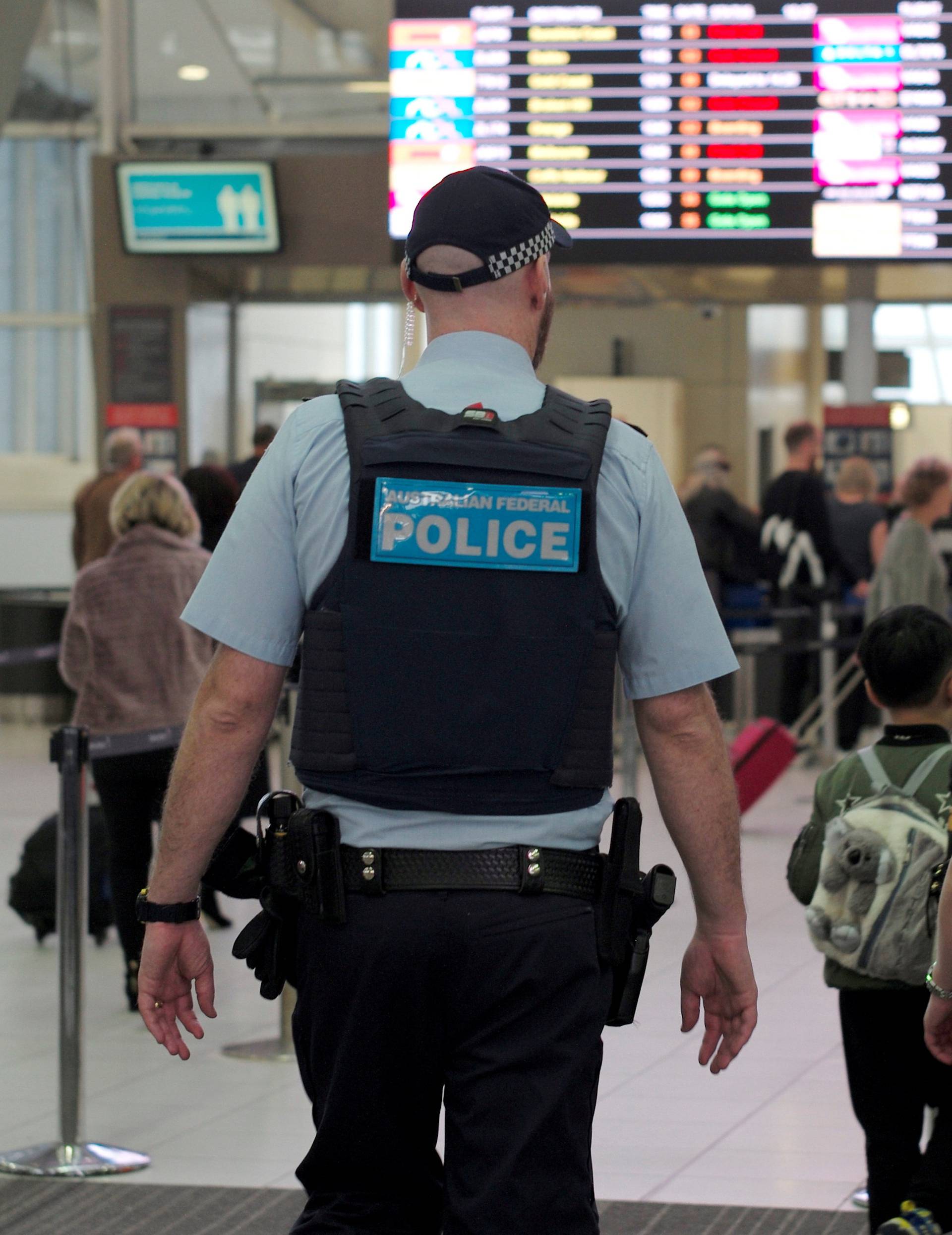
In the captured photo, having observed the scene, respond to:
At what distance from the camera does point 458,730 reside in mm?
2211

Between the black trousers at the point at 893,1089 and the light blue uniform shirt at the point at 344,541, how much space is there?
3.81 ft

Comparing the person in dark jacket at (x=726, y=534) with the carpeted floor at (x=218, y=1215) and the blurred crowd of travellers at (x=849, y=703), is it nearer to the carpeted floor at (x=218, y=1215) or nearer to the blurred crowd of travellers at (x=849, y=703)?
the blurred crowd of travellers at (x=849, y=703)

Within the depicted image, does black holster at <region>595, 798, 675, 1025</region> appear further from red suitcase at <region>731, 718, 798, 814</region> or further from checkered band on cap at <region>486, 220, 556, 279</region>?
red suitcase at <region>731, 718, 798, 814</region>

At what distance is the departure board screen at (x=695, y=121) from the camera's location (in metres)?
9.33

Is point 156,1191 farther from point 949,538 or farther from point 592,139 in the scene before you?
point 949,538

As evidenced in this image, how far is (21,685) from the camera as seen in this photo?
13.1 metres

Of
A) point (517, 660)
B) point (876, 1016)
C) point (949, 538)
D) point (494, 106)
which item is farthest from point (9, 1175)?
point (949, 538)

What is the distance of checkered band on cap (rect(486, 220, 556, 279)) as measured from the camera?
2.36 meters

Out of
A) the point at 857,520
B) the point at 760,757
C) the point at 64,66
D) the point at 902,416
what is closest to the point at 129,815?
the point at 760,757

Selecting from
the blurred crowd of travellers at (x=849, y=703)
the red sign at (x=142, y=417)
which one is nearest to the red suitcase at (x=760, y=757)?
the blurred crowd of travellers at (x=849, y=703)

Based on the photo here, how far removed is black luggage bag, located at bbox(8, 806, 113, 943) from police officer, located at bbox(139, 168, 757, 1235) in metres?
4.00

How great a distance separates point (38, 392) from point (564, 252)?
7495 millimetres

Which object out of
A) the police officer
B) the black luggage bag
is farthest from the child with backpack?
the black luggage bag

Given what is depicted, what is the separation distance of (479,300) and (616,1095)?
9.35 ft
